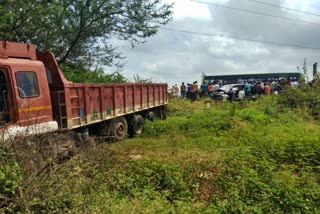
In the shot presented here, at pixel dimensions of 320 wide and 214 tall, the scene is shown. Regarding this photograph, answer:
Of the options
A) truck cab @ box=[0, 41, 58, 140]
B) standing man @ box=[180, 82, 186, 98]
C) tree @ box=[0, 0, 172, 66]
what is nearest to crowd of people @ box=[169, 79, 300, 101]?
standing man @ box=[180, 82, 186, 98]

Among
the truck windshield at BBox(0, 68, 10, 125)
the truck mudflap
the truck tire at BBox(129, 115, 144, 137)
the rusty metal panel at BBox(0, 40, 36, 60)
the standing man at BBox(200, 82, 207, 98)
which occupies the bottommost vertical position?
the truck tire at BBox(129, 115, 144, 137)

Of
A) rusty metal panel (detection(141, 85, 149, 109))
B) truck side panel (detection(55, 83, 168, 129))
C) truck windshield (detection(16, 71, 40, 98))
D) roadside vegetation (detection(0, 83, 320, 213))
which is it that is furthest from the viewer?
rusty metal panel (detection(141, 85, 149, 109))

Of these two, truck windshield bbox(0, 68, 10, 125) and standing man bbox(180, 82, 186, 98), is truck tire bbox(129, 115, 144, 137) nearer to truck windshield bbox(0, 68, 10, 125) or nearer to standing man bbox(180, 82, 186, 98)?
truck windshield bbox(0, 68, 10, 125)

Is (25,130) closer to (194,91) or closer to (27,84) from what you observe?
(27,84)

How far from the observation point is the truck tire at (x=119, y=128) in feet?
40.7

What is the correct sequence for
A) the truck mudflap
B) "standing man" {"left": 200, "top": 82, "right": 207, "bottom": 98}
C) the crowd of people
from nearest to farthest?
the truck mudflap < the crowd of people < "standing man" {"left": 200, "top": 82, "right": 207, "bottom": 98}

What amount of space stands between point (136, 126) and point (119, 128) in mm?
1556

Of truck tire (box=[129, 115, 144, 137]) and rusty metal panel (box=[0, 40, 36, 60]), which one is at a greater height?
rusty metal panel (box=[0, 40, 36, 60])

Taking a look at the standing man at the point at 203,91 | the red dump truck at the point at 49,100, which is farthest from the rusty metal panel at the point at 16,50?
the standing man at the point at 203,91

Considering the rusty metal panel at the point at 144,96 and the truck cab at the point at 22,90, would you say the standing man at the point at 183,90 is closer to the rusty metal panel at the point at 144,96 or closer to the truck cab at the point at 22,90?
the rusty metal panel at the point at 144,96

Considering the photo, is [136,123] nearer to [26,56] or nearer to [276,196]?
[26,56]

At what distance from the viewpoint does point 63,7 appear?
46.2ft

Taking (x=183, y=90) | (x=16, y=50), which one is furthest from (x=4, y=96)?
(x=183, y=90)

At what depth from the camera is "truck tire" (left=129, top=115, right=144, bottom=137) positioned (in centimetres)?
1412
